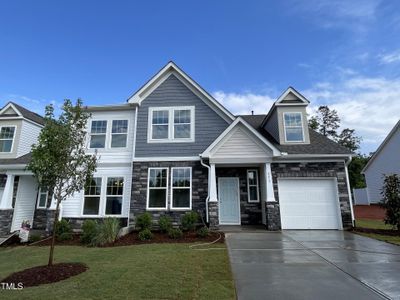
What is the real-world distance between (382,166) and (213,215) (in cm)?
1973

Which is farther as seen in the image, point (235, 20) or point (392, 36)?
point (235, 20)

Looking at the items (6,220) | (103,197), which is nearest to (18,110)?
(6,220)

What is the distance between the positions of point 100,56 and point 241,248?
44.5 feet

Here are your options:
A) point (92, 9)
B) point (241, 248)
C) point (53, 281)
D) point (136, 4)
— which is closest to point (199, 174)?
point (241, 248)

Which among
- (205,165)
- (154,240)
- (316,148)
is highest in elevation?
(316,148)

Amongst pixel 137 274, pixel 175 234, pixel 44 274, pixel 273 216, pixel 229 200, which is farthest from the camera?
pixel 229 200

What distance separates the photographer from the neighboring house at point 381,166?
66.6 ft

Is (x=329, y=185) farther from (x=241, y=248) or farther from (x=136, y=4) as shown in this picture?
(x=136, y=4)

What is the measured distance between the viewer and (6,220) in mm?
12188

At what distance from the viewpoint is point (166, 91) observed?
43.6 ft

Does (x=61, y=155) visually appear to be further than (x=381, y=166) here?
No

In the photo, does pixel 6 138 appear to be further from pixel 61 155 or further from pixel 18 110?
pixel 61 155

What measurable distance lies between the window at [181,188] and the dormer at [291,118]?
5.14m

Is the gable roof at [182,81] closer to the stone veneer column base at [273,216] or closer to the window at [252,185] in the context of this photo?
the window at [252,185]
